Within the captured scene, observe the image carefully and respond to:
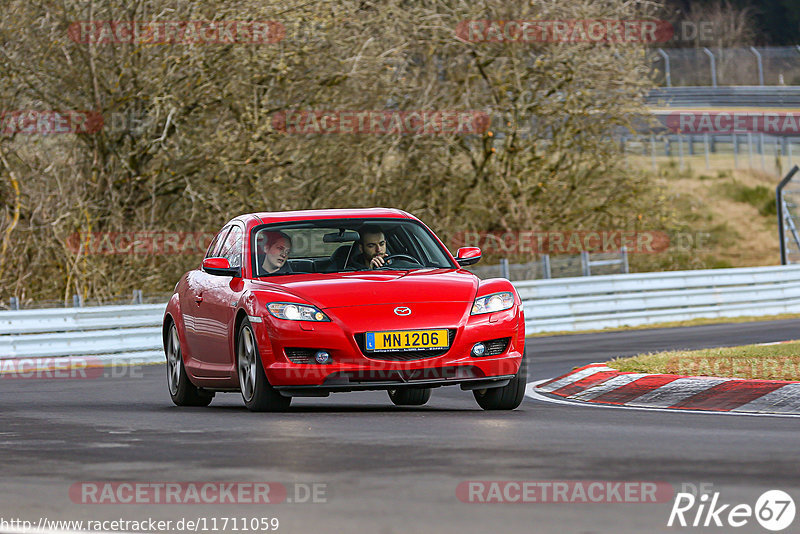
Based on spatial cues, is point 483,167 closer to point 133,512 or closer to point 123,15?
point 123,15

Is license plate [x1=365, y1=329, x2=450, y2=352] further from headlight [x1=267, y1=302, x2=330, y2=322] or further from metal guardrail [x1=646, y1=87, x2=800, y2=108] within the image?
metal guardrail [x1=646, y1=87, x2=800, y2=108]

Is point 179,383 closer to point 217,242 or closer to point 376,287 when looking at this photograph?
point 217,242

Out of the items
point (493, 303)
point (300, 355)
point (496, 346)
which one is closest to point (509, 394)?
point (496, 346)

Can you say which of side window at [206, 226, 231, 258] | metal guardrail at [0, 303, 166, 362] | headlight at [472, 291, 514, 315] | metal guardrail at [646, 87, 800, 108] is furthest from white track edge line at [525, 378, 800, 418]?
metal guardrail at [646, 87, 800, 108]

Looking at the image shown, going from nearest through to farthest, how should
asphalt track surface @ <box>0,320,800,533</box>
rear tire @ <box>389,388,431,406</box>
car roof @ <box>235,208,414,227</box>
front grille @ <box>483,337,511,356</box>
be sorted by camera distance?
asphalt track surface @ <box>0,320,800,533</box>
front grille @ <box>483,337,511,356</box>
car roof @ <box>235,208,414,227</box>
rear tire @ <box>389,388,431,406</box>

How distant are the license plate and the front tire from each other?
0.87 m

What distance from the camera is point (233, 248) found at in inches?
505

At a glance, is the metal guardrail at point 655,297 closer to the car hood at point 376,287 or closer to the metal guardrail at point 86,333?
the metal guardrail at point 86,333

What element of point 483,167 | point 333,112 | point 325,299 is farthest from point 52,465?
point 483,167

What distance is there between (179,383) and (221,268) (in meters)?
1.51

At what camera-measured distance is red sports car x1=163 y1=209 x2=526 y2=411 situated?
10.9 meters

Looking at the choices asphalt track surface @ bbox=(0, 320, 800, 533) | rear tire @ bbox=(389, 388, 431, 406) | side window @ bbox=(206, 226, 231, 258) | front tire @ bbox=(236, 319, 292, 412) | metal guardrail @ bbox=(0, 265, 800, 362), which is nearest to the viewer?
asphalt track surface @ bbox=(0, 320, 800, 533)

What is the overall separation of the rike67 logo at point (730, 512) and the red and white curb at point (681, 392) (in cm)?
439

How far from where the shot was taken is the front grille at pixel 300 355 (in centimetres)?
1093
